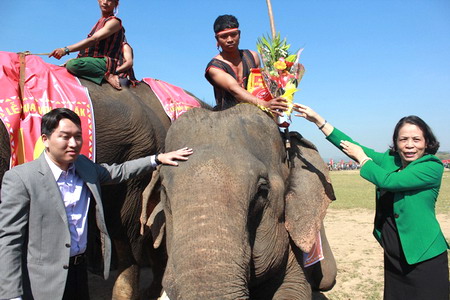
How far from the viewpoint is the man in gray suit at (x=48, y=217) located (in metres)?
2.80

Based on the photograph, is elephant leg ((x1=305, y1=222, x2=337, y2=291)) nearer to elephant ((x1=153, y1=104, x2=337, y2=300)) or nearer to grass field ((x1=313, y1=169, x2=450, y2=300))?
elephant ((x1=153, y1=104, x2=337, y2=300))

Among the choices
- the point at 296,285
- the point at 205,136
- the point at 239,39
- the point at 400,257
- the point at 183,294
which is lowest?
the point at 296,285

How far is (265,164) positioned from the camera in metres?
3.42

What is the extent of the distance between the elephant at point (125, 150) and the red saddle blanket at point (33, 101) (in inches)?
7.9

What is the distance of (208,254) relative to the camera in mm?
2494

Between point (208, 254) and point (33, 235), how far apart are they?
1.28 m

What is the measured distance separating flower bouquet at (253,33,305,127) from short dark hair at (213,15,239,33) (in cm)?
43

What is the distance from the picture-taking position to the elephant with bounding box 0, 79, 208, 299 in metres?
4.60

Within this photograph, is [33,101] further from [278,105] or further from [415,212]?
[415,212]

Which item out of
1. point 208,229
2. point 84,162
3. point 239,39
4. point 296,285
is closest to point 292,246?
point 296,285

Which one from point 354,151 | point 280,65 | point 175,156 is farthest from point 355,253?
point 175,156

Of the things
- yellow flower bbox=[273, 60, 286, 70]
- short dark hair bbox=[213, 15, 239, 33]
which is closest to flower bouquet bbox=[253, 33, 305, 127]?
yellow flower bbox=[273, 60, 286, 70]

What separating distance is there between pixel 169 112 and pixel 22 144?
1.85 meters

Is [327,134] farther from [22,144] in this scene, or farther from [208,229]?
[22,144]
